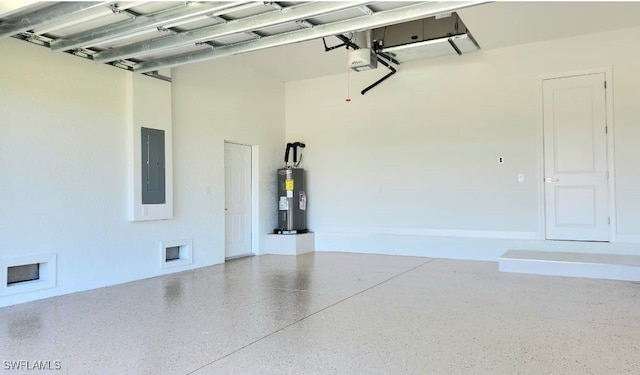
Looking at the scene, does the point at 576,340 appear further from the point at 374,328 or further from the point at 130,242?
the point at 130,242

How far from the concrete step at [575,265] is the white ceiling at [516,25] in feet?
10.1

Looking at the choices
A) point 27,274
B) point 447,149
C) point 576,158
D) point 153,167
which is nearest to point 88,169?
point 153,167

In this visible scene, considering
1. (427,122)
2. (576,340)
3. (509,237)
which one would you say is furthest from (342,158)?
(576,340)

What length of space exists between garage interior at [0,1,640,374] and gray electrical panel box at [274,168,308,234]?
0.16 m

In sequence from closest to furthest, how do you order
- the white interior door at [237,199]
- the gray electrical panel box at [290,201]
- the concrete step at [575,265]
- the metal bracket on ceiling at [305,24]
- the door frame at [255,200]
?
the metal bracket on ceiling at [305,24]
the concrete step at [575,265]
the white interior door at [237,199]
the door frame at [255,200]
the gray electrical panel box at [290,201]

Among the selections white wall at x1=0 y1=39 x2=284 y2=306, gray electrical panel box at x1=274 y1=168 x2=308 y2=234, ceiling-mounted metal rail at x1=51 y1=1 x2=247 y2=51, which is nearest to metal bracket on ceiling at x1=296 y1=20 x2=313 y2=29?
ceiling-mounted metal rail at x1=51 y1=1 x2=247 y2=51

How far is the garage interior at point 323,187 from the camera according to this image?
135 inches

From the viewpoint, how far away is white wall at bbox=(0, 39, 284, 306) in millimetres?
4496

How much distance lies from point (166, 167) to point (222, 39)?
2.14m

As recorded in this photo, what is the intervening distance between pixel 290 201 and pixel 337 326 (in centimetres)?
460

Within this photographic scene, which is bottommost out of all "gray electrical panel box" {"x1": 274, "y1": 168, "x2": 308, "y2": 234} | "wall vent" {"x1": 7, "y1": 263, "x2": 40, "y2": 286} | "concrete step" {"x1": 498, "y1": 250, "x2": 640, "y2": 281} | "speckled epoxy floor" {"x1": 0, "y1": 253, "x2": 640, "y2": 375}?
"speckled epoxy floor" {"x1": 0, "y1": 253, "x2": 640, "y2": 375}

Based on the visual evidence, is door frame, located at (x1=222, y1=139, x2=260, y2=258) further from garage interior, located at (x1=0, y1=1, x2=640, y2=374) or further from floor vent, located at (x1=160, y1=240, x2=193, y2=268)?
floor vent, located at (x1=160, y1=240, x2=193, y2=268)

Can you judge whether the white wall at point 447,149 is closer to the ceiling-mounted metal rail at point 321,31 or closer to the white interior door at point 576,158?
the white interior door at point 576,158

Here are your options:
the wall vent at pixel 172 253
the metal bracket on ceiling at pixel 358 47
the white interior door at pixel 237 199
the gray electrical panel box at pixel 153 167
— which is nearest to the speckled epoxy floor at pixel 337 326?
the wall vent at pixel 172 253
